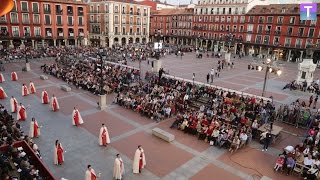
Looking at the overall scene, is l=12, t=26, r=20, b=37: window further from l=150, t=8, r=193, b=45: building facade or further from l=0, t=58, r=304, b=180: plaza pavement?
l=150, t=8, r=193, b=45: building facade

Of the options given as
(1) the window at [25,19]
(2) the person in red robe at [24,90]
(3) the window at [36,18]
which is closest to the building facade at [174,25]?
(3) the window at [36,18]

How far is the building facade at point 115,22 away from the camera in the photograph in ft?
216

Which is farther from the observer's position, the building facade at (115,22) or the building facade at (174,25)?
the building facade at (174,25)

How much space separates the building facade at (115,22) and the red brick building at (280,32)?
30279 millimetres

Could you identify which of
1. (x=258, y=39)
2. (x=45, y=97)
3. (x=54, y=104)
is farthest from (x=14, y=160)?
(x=258, y=39)

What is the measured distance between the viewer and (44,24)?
A: 53281 millimetres

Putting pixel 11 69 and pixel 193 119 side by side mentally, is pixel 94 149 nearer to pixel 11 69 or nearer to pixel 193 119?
pixel 193 119

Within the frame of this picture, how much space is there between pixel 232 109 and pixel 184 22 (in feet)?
203

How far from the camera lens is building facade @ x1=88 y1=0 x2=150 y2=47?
2594 inches

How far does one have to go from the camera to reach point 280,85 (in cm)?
3053

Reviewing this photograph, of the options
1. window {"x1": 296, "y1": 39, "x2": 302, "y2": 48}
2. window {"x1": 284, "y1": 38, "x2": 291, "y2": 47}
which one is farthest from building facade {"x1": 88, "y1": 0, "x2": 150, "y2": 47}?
window {"x1": 296, "y1": 39, "x2": 302, "y2": 48}

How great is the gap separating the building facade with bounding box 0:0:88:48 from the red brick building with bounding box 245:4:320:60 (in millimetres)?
40325

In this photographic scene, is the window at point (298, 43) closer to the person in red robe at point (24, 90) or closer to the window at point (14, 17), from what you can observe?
the person in red robe at point (24, 90)

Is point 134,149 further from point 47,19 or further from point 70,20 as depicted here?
point 70,20
